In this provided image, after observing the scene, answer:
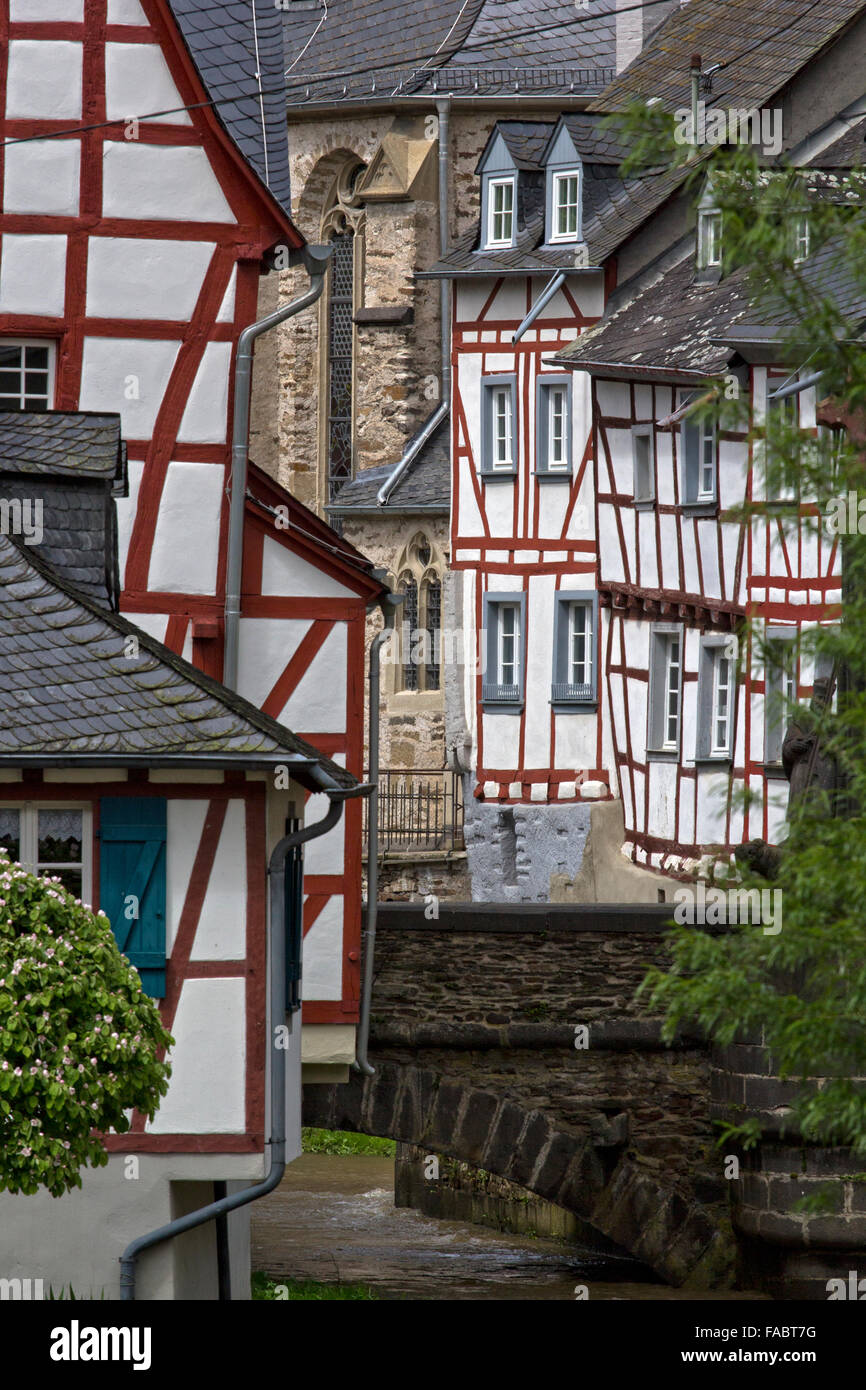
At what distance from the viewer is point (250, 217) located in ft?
56.3

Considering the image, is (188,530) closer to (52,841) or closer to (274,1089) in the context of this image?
(52,841)

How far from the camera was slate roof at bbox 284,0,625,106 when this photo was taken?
39219 millimetres

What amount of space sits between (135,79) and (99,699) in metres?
5.43

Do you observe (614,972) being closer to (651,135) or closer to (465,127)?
(651,135)

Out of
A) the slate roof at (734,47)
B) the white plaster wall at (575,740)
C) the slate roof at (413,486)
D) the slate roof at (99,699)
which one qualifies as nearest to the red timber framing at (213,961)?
the slate roof at (99,699)

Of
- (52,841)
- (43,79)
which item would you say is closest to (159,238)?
(43,79)

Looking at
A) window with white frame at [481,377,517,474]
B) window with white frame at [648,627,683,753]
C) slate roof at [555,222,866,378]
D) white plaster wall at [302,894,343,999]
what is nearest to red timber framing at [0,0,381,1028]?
white plaster wall at [302,894,343,999]

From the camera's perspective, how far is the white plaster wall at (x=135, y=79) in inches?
671

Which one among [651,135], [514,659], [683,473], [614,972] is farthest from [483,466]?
[651,135]

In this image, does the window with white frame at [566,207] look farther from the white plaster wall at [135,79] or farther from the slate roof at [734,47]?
the white plaster wall at [135,79]

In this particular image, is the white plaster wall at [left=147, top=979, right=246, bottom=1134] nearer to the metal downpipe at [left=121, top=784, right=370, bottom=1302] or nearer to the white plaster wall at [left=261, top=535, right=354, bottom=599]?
the metal downpipe at [left=121, top=784, right=370, bottom=1302]

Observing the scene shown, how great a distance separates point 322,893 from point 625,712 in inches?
560

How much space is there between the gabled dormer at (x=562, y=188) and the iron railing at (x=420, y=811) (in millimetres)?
7415

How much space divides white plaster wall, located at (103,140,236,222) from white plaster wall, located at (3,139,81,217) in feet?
0.73
